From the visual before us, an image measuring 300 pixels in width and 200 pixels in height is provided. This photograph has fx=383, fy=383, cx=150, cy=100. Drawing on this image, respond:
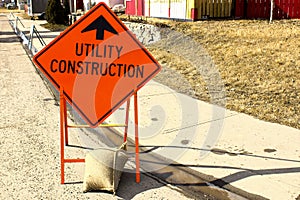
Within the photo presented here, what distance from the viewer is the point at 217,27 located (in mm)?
13789

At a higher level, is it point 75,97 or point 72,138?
point 75,97

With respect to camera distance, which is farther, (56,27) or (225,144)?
(56,27)

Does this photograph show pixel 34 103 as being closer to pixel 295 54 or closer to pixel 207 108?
pixel 207 108

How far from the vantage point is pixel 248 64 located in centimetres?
945

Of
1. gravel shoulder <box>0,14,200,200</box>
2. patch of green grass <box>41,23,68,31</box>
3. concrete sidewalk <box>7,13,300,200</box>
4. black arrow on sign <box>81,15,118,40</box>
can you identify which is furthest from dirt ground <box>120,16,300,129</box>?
patch of green grass <box>41,23,68,31</box>

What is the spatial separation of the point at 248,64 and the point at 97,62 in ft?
19.7

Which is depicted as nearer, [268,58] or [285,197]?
[285,197]

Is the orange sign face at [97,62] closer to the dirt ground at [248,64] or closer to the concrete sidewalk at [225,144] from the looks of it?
the concrete sidewalk at [225,144]

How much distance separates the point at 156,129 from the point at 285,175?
86.8 inches

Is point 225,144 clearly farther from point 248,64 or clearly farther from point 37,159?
point 248,64

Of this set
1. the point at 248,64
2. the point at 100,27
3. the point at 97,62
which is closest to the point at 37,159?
the point at 97,62

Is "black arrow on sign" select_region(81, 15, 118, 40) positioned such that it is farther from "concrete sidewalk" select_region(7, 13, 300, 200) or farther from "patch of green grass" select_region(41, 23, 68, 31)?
"patch of green grass" select_region(41, 23, 68, 31)

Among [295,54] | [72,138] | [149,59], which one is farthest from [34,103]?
[295,54]

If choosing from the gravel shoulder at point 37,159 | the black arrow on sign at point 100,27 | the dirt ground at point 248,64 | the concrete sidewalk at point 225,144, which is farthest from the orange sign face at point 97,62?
the dirt ground at point 248,64
